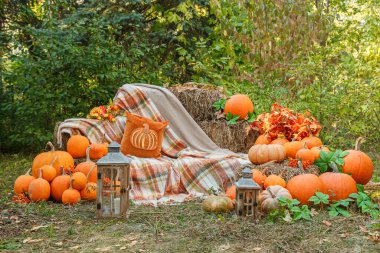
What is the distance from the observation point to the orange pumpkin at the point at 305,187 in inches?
172

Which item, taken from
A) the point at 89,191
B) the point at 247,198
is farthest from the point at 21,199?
the point at 247,198

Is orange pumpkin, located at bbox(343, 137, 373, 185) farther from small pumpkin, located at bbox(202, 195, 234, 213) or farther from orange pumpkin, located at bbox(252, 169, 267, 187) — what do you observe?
small pumpkin, located at bbox(202, 195, 234, 213)

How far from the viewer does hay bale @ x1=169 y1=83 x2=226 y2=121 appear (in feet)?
21.3

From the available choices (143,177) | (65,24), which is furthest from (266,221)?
(65,24)

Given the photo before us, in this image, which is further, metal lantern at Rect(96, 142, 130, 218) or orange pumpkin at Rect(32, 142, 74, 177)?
orange pumpkin at Rect(32, 142, 74, 177)

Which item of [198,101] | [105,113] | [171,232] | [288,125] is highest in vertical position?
[198,101]

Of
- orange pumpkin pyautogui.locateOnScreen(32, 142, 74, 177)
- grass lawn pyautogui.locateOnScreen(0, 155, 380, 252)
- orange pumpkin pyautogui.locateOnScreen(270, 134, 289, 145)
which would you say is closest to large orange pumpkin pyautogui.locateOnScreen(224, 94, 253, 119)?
orange pumpkin pyautogui.locateOnScreen(270, 134, 289, 145)

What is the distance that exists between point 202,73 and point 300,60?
173cm

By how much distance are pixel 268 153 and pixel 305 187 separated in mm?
725

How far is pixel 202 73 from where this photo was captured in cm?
884

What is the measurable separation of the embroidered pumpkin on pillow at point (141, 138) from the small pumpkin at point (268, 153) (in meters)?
1.18

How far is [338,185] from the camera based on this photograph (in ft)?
14.5

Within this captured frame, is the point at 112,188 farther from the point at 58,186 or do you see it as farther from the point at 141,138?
the point at 141,138

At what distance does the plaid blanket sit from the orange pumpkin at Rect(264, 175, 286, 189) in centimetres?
51
